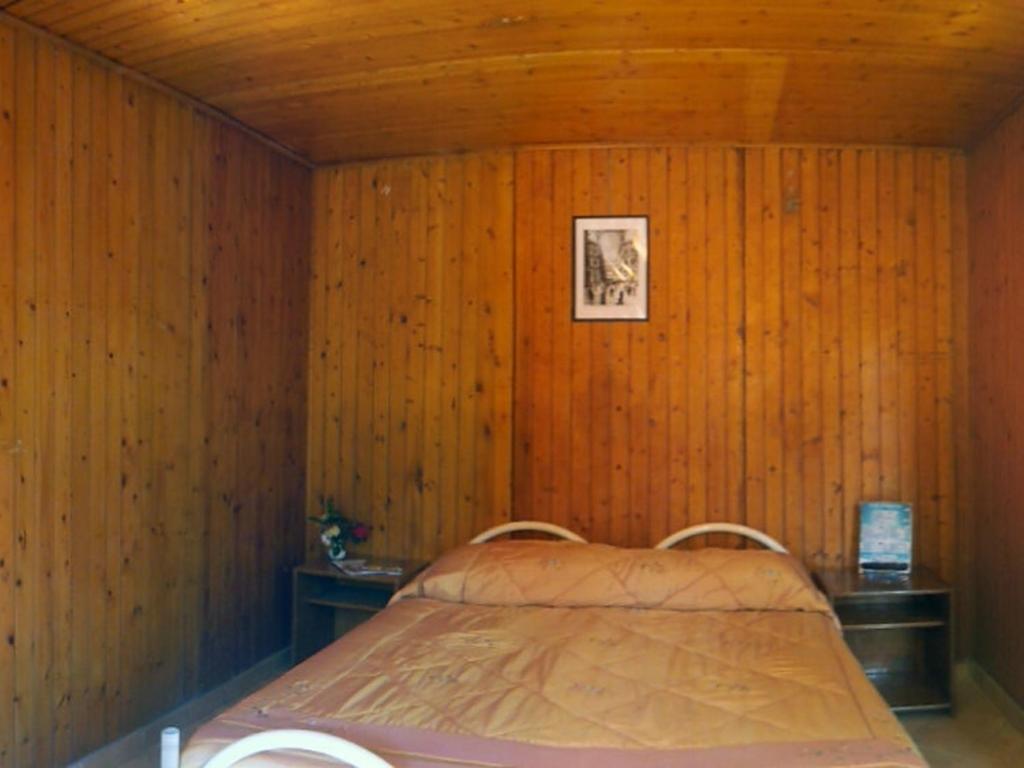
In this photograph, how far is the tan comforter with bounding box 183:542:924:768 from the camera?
5.32 feet

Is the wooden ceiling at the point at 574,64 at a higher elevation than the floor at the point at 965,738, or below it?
higher

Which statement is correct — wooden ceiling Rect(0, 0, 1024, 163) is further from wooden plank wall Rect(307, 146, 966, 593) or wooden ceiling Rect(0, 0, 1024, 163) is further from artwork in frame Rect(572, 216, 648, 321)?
artwork in frame Rect(572, 216, 648, 321)

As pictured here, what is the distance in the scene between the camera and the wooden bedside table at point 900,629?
9.78 ft

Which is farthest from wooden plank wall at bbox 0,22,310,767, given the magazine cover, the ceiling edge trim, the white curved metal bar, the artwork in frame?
the magazine cover

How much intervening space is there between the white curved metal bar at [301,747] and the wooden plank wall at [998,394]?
2.60 metres

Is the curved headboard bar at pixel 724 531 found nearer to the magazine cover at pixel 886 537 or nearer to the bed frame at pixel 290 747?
the magazine cover at pixel 886 537

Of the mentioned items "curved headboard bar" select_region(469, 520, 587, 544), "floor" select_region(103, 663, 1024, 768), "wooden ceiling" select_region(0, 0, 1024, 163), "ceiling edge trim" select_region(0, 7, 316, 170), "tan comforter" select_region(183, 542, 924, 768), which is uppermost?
"wooden ceiling" select_region(0, 0, 1024, 163)

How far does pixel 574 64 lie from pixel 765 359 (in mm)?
1553

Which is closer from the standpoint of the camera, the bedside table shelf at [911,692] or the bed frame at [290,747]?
the bed frame at [290,747]

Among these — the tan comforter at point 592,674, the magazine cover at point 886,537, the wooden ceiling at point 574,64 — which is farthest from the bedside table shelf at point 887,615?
the wooden ceiling at point 574,64

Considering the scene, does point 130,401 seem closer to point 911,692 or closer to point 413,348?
point 413,348

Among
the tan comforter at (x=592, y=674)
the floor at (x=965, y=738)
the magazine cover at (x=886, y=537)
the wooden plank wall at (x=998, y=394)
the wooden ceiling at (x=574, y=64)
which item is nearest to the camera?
the tan comforter at (x=592, y=674)

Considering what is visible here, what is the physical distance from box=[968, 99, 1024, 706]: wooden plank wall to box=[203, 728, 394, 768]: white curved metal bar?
8.52ft

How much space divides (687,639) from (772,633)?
277mm
